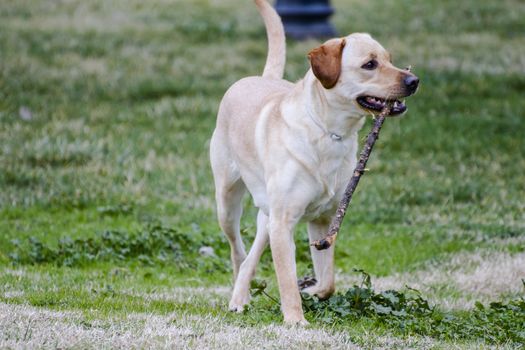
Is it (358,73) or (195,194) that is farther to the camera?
(195,194)

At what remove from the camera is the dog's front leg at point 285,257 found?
21.1 feet

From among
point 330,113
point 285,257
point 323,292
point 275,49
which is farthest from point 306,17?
point 285,257

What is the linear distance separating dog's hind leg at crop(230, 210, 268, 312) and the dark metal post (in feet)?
39.5

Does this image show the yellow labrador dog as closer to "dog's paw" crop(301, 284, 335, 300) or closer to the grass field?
"dog's paw" crop(301, 284, 335, 300)

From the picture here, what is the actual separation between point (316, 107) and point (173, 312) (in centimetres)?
155

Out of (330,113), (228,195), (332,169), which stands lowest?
(228,195)

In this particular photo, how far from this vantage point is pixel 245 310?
6.73 metres

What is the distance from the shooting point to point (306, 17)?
19.0m

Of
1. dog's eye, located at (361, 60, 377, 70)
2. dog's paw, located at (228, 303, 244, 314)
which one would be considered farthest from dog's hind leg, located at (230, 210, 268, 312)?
dog's eye, located at (361, 60, 377, 70)

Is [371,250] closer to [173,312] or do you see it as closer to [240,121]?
A: [240,121]

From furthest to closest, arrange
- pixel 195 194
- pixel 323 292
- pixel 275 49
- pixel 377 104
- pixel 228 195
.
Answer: pixel 195 194 < pixel 275 49 < pixel 228 195 < pixel 323 292 < pixel 377 104

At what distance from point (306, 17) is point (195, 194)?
8534 mm

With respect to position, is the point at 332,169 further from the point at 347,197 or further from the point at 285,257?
the point at 285,257

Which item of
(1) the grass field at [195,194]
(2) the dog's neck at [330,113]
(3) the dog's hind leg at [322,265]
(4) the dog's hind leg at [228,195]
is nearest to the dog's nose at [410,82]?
(2) the dog's neck at [330,113]
